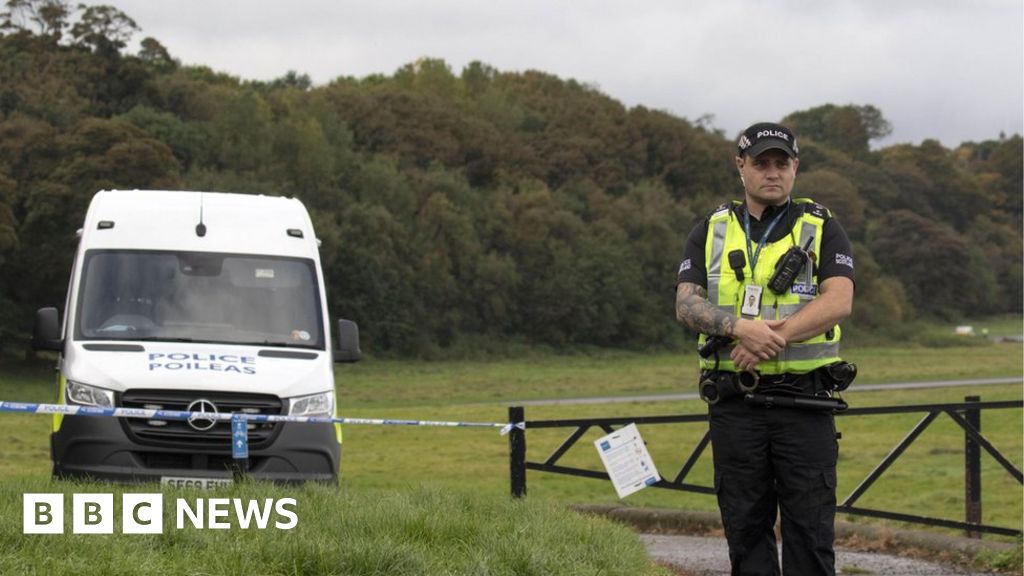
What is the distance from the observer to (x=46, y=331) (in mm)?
11109

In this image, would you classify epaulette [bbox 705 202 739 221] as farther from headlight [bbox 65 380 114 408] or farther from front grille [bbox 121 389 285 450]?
headlight [bbox 65 380 114 408]

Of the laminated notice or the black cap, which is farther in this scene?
the laminated notice

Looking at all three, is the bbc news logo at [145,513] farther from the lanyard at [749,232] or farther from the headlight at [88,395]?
the headlight at [88,395]

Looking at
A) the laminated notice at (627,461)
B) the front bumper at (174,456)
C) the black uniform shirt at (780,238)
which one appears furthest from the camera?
the laminated notice at (627,461)

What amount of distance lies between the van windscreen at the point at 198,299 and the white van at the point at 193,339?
0.4 inches

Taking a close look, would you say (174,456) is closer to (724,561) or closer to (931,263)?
(724,561)

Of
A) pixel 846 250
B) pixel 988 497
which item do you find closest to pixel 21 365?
pixel 988 497

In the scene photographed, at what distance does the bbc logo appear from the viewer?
262 inches

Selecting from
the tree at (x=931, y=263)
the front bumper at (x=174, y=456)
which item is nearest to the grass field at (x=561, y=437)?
the front bumper at (x=174, y=456)

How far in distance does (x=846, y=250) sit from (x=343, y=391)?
46.2 m

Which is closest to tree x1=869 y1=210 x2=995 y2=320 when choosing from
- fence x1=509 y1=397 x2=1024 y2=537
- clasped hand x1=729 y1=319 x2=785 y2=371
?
fence x1=509 y1=397 x2=1024 y2=537

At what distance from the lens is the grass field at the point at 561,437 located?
67.1 ft

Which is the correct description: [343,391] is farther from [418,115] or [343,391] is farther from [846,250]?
[418,115]

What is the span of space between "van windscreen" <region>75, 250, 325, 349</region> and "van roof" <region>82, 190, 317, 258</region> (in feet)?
0.29
